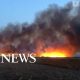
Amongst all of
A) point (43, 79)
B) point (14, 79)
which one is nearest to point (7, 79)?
point (14, 79)

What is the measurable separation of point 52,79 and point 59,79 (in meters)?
1.84

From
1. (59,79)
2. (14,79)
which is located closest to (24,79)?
(14,79)

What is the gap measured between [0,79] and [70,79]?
1821cm

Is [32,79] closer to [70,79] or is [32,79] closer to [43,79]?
[43,79]

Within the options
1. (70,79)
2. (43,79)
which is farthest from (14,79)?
(70,79)

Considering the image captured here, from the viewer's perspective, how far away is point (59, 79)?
9700 centimetres

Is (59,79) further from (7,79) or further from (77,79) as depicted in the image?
(7,79)

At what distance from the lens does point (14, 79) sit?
9338cm

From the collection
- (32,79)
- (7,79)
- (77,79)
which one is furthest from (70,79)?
(7,79)

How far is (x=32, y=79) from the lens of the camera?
96000mm

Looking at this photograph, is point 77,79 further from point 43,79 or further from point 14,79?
point 14,79

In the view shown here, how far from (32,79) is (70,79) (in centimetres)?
990

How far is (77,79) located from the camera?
97000 mm

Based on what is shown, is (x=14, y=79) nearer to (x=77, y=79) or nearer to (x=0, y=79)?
(x=0, y=79)
